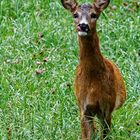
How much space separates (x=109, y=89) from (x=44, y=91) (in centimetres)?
168

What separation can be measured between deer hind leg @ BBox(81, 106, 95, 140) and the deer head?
0.81 metres

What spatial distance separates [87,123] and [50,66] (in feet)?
8.08

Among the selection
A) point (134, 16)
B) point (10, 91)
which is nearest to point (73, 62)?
point (10, 91)

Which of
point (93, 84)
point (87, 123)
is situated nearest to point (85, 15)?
point (93, 84)

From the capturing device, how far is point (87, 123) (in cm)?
798

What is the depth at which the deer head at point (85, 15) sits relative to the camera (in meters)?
7.46

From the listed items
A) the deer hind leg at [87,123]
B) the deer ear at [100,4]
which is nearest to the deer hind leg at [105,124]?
the deer hind leg at [87,123]

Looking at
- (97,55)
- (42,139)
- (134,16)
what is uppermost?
(134,16)

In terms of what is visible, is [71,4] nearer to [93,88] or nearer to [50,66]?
[93,88]

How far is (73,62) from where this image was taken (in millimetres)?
10352

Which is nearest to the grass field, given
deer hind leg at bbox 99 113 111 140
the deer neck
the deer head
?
deer hind leg at bbox 99 113 111 140

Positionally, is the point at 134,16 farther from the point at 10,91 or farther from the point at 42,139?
the point at 42,139

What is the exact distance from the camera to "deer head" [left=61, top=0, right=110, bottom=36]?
7457 mm

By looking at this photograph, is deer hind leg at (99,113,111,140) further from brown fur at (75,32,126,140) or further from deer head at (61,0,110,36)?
deer head at (61,0,110,36)
